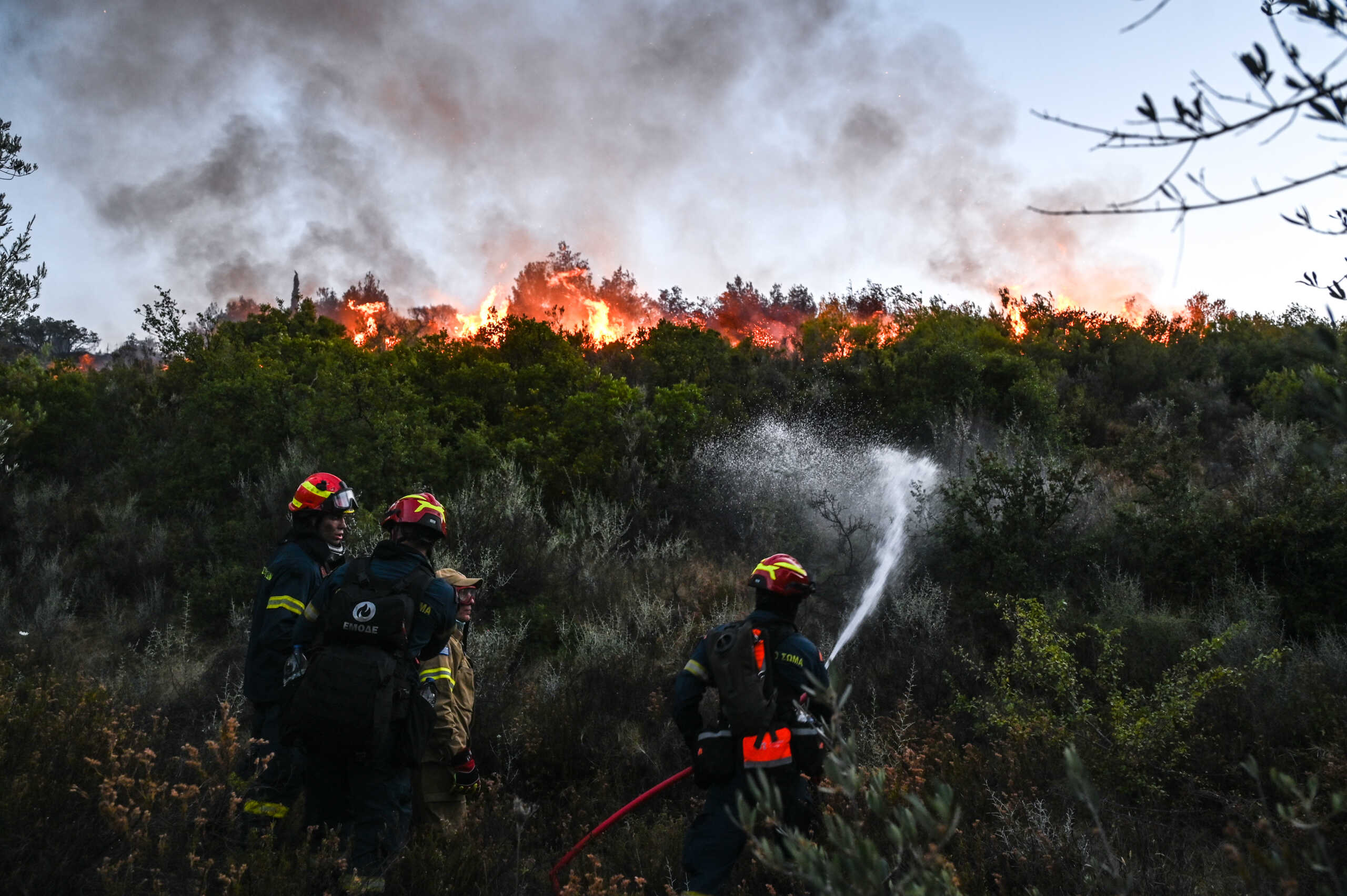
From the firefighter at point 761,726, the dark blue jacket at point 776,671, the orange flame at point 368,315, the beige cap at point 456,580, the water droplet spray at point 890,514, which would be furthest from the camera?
the orange flame at point 368,315

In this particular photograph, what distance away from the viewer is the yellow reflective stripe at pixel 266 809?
13.7 ft

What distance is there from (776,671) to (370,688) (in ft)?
6.95

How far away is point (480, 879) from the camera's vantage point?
472 centimetres

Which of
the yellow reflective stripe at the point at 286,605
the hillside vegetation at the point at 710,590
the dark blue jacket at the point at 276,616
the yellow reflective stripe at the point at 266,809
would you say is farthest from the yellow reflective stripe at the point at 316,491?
the yellow reflective stripe at the point at 266,809

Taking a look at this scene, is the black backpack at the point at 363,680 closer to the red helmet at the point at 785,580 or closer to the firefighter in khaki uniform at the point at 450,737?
the firefighter in khaki uniform at the point at 450,737

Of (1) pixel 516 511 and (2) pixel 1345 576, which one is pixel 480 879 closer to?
(1) pixel 516 511

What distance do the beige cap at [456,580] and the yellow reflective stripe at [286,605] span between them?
82 centimetres

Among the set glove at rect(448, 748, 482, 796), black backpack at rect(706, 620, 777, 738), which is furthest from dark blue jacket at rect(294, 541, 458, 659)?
black backpack at rect(706, 620, 777, 738)

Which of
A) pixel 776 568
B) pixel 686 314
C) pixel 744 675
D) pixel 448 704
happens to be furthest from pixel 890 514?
pixel 686 314

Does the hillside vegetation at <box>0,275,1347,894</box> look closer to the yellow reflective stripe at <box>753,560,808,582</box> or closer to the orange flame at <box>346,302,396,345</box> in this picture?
the yellow reflective stripe at <box>753,560,808,582</box>

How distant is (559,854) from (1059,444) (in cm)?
1241

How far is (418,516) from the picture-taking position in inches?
187

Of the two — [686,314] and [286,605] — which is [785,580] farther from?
[686,314]

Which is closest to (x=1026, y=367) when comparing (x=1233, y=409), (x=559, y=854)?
(x=1233, y=409)
